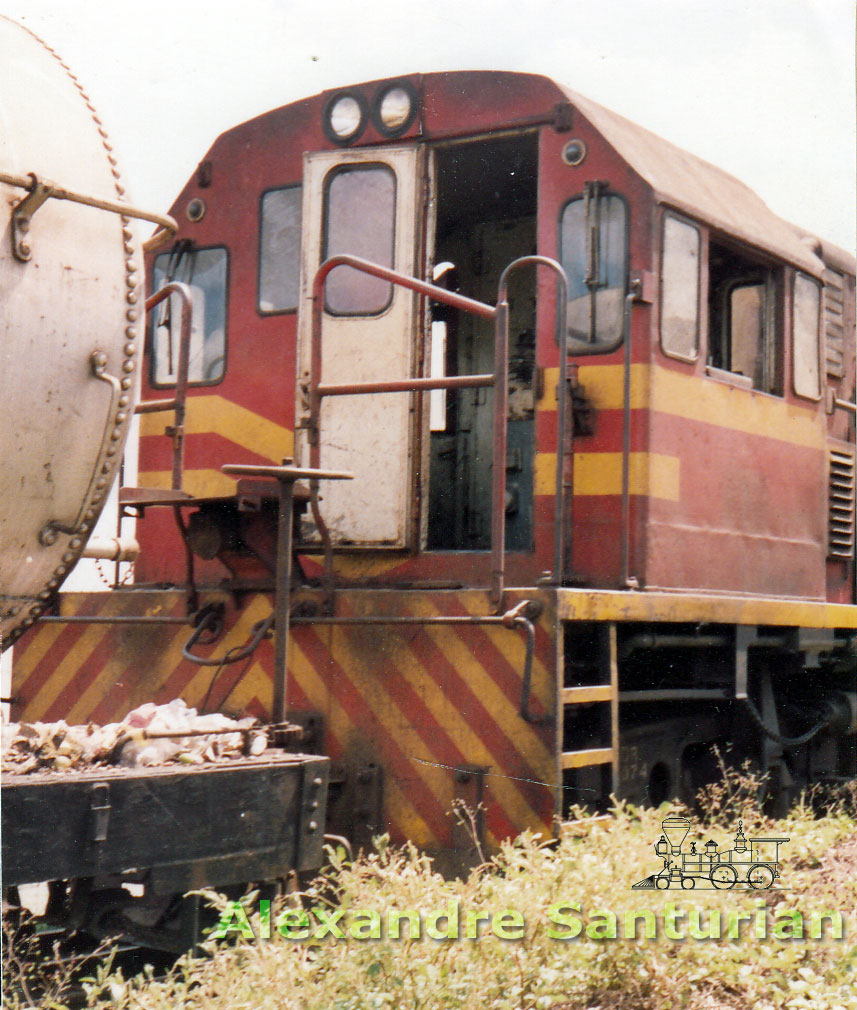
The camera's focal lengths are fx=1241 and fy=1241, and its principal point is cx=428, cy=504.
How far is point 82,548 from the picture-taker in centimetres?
305

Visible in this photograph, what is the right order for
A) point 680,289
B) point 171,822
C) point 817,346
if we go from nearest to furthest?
1. point 171,822
2. point 680,289
3. point 817,346

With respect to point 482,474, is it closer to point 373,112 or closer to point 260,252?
point 260,252

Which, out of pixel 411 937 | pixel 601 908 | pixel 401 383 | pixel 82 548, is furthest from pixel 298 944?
pixel 401 383

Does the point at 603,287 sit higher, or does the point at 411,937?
the point at 603,287

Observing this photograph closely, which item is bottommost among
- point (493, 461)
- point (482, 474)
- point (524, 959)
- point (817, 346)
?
point (524, 959)

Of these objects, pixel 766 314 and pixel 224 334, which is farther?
pixel 766 314

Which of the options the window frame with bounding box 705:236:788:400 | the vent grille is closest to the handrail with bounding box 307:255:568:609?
the window frame with bounding box 705:236:788:400

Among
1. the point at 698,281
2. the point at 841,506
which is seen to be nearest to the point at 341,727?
the point at 698,281

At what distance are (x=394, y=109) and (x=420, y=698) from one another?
7.95 feet

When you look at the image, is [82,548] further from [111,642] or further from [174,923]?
[111,642]

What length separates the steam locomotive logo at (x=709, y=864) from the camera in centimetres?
376

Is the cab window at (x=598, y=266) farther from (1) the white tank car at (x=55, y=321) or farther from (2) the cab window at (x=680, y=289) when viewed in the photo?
(1) the white tank car at (x=55, y=321)

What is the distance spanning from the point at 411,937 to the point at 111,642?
83.2 inches

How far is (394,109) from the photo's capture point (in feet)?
16.6
